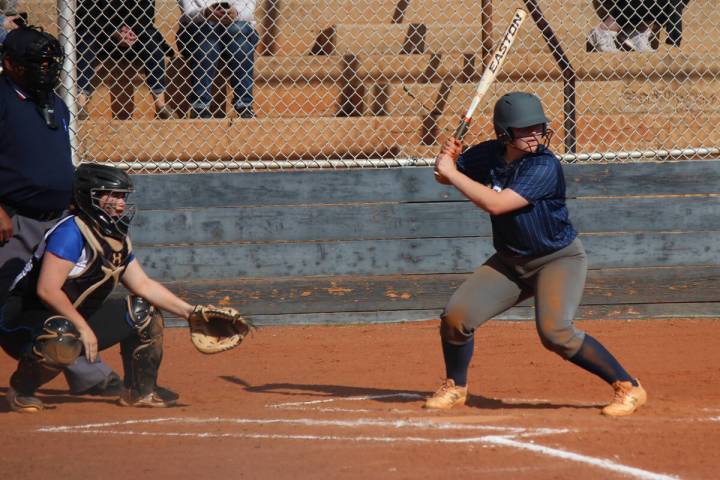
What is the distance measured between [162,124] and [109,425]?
366 centimetres

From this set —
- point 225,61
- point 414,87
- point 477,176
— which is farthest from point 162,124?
point 477,176

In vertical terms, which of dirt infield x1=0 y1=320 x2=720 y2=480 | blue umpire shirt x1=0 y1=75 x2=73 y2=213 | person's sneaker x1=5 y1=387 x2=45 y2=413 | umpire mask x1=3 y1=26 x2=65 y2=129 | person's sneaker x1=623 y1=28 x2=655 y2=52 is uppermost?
person's sneaker x1=623 y1=28 x2=655 y2=52

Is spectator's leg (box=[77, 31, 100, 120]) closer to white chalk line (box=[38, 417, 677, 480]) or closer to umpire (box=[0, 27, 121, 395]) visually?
umpire (box=[0, 27, 121, 395])

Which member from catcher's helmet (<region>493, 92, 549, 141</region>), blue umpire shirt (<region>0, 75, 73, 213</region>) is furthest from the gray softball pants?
blue umpire shirt (<region>0, 75, 73, 213</region>)

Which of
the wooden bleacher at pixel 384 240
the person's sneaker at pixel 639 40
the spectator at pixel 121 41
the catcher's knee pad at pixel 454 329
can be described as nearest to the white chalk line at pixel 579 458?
the catcher's knee pad at pixel 454 329

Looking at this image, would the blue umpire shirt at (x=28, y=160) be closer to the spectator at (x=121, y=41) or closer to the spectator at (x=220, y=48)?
the spectator at (x=121, y=41)

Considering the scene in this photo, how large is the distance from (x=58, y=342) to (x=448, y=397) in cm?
189

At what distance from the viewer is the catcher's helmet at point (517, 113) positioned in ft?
16.0

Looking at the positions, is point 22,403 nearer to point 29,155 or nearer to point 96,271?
point 96,271

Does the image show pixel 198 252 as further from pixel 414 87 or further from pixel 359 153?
pixel 414 87

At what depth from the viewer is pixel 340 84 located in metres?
8.88

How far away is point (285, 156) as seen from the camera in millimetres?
8156

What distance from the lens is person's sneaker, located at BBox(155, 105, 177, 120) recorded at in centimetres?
848

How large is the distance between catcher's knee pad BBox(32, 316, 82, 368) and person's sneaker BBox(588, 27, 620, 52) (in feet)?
19.9
